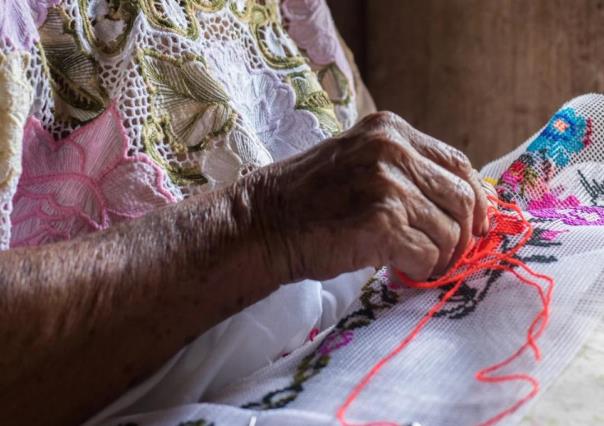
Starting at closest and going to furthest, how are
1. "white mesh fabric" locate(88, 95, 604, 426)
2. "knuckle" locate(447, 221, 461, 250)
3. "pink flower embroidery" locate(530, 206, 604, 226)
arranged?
1. "white mesh fabric" locate(88, 95, 604, 426)
2. "knuckle" locate(447, 221, 461, 250)
3. "pink flower embroidery" locate(530, 206, 604, 226)

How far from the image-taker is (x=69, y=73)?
0.77 metres

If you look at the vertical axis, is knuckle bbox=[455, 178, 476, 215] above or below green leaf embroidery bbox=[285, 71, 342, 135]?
below

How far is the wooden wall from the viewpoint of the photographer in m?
1.55

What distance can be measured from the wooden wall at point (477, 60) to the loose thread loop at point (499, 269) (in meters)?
0.89

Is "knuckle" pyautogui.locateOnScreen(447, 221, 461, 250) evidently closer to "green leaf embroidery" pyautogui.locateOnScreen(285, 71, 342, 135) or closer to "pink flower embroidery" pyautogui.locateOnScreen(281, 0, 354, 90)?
"green leaf embroidery" pyautogui.locateOnScreen(285, 71, 342, 135)

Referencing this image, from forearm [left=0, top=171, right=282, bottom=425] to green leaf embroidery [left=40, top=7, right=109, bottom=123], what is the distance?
18cm

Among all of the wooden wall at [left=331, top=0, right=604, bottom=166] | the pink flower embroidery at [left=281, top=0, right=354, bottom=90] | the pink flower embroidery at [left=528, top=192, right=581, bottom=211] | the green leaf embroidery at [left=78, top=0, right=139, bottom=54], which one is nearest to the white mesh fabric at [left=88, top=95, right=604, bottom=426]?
the pink flower embroidery at [left=528, top=192, right=581, bottom=211]

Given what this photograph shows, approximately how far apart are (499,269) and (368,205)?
5.9 inches

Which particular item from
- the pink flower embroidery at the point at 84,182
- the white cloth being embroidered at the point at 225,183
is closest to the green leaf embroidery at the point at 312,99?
the white cloth being embroidered at the point at 225,183

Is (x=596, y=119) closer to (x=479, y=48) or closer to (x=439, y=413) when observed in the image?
(x=439, y=413)

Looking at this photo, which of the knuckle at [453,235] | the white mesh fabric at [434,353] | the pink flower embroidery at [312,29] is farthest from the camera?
the pink flower embroidery at [312,29]

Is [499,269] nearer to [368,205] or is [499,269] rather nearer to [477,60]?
[368,205]

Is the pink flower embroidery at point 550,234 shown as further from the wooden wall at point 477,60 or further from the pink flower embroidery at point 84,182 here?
the wooden wall at point 477,60

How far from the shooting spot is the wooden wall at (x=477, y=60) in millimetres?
1552
